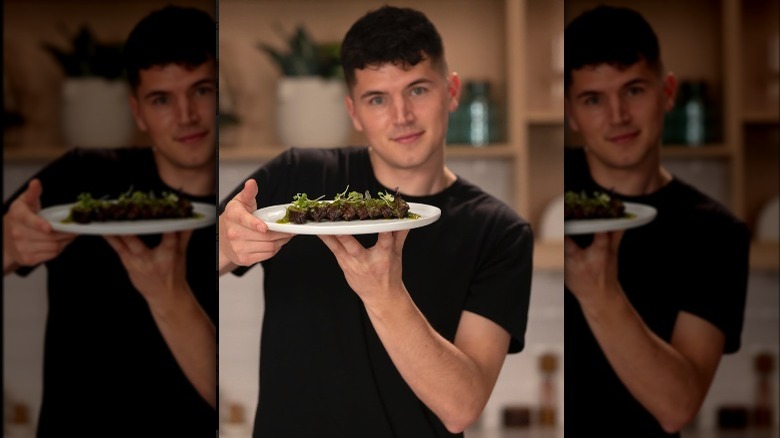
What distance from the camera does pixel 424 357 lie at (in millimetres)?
2090

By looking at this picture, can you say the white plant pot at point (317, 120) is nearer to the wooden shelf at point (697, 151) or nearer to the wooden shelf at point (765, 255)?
the wooden shelf at point (697, 151)

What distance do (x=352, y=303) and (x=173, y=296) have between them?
460 millimetres

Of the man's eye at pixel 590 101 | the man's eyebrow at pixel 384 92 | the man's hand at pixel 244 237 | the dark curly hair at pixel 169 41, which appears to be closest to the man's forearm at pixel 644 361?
the man's eye at pixel 590 101

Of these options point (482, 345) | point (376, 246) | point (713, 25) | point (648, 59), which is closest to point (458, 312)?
point (482, 345)

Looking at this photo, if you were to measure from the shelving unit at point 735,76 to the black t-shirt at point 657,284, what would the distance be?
71 millimetres

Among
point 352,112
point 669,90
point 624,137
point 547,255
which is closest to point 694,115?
point 669,90

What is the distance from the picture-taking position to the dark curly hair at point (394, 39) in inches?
84.5

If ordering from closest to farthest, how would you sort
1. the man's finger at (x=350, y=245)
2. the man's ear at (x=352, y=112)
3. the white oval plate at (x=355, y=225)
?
1. the white oval plate at (x=355, y=225)
2. the man's finger at (x=350, y=245)
3. the man's ear at (x=352, y=112)

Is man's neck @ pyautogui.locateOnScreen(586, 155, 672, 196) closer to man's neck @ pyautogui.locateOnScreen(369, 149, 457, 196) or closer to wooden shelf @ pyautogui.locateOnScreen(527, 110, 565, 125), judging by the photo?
wooden shelf @ pyautogui.locateOnScreen(527, 110, 565, 125)

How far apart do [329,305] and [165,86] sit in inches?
26.9

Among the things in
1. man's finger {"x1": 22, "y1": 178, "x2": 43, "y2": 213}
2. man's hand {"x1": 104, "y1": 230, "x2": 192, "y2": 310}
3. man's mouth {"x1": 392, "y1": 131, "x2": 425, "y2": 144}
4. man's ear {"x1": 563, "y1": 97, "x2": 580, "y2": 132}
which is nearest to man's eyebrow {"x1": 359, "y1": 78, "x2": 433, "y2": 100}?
man's mouth {"x1": 392, "y1": 131, "x2": 425, "y2": 144}

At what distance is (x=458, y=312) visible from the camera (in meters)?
2.13

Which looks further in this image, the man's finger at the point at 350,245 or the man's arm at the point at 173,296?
the man's arm at the point at 173,296

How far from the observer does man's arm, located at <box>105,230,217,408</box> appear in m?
2.23
